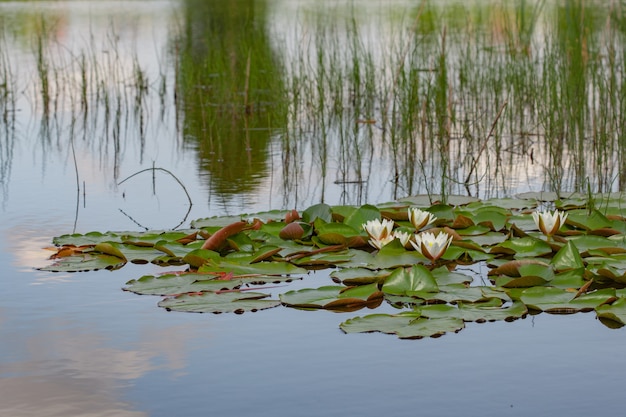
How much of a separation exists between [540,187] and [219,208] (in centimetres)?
176

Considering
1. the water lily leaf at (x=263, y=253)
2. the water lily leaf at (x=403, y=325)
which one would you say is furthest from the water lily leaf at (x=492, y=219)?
the water lily leaf at (x=403, y=325)

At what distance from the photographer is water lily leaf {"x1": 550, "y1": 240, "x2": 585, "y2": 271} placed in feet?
11.3

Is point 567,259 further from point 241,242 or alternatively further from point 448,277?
point 241,242

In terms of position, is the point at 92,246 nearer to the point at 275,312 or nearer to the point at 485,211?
the point at 275,312

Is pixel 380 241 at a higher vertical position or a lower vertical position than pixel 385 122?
lower

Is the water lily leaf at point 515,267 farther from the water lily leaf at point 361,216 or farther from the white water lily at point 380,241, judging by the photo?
the water lily leaf at point 361,216

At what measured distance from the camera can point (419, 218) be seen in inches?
154

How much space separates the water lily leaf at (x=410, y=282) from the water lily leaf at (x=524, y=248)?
1.61ft

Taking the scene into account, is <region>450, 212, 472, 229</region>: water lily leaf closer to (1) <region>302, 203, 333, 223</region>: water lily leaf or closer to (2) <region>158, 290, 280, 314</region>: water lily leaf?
(1) <region>302, 203, 333, 223</region>: water lily leaf

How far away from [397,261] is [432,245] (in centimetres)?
16

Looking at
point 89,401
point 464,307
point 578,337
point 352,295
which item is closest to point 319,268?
point 352,295

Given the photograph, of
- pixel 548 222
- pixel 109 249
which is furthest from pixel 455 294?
pixel 109 249

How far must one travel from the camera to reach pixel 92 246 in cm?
389

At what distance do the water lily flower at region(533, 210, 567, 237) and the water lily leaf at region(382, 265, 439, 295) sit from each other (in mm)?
669
